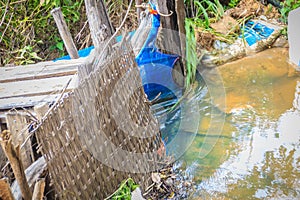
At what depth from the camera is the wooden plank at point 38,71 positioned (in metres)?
3.49

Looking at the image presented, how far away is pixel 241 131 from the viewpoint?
4020 millimetres

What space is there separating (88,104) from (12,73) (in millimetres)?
1586

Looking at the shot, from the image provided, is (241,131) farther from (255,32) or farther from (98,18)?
(255,32)

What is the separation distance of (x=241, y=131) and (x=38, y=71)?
2.14 meters

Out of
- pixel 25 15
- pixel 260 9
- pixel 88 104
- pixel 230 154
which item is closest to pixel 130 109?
pixel 88 104

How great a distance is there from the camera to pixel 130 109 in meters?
3.10

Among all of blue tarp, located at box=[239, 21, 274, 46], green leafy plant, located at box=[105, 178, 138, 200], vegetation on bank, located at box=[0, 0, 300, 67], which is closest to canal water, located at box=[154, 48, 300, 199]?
blue tarp, located at box=[239, 21, 274, 46]

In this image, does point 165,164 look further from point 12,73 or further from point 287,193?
point 12,73

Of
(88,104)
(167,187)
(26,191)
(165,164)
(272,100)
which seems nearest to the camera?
(26,191)

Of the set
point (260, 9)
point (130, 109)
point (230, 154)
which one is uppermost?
point (260, 9)

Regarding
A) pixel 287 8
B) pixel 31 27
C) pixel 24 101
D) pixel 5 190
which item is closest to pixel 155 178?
pixel 24 101

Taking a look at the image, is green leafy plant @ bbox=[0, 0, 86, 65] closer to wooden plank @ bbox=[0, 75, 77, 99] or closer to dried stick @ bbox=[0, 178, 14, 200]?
wooden plank @ bbox=[0, 75, 77, 99]

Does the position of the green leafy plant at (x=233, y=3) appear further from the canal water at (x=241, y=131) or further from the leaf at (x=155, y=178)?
the leaf at (x=155, y=178)

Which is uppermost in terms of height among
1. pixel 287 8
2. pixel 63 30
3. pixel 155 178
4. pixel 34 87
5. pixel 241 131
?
pixel 63 30
